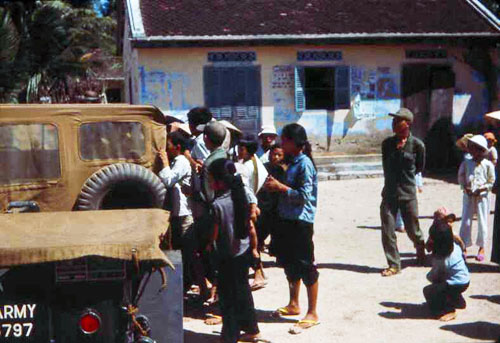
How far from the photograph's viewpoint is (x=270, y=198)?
7328mm

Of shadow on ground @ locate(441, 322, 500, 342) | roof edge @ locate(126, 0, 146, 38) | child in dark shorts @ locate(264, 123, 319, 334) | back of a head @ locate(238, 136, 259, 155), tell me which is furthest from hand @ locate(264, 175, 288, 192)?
roof edge @ locate(126, 0, 146, 38)

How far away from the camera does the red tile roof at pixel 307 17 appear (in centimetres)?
1675

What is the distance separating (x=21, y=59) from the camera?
20.2 metres

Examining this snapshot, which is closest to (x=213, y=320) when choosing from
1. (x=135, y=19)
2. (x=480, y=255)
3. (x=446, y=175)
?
(x=480, y=255)

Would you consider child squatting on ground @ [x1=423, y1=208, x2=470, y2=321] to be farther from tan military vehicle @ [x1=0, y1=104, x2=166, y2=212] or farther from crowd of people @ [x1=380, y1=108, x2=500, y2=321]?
tan military vehicle @ [x1=0, y1=104, x2=166, y2=212]

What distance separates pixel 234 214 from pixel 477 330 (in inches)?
90.2

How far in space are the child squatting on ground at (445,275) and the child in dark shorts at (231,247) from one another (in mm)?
1773

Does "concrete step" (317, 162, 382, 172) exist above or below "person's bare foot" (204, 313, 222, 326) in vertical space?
above

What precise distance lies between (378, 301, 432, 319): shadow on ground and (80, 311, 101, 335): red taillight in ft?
11.0

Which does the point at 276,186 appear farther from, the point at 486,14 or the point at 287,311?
the point at 486,14

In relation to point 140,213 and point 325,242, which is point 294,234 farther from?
point 325,242

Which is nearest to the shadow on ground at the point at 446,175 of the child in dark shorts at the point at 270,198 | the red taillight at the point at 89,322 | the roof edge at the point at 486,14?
the roof edge at the point at 486,14

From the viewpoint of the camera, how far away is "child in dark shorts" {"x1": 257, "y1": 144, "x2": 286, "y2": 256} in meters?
6.87

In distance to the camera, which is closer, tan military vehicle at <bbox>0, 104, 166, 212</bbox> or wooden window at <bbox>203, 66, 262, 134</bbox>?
tan military vehicle at <bbox>0, 104, 166, 212</bbox>
